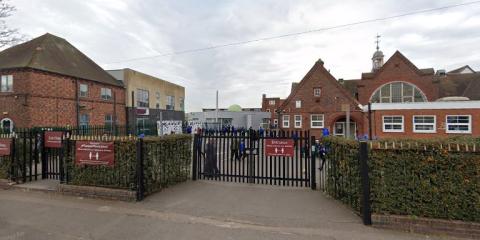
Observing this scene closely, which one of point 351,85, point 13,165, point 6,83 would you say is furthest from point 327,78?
point 6,83

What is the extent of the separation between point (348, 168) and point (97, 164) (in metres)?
5.97

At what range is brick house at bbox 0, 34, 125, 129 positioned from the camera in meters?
18.9

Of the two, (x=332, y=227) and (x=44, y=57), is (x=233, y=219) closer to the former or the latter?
(x=332, y=227)

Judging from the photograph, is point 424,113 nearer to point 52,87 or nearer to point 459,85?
point 459,85

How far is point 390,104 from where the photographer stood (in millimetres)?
22922

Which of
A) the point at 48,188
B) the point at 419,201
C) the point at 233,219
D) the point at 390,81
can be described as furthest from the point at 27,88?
the point at 390,81

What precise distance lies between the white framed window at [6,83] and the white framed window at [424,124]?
3399cm

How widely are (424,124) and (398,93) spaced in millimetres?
8724

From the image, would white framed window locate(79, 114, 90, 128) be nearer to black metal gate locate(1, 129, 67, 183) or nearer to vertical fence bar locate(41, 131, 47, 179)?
black metal gate locate(1, 129, 67, 183)

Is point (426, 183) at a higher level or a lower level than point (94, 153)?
lower

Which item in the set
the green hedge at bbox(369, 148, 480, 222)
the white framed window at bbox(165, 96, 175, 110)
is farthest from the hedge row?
the white framed window at bbox(165, 96, 175, 110)

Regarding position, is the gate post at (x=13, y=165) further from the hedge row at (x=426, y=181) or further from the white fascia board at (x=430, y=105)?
the white fascia board at (x=430, y=105)

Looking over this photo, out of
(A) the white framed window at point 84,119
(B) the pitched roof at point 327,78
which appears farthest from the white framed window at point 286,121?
(A) the white framed window at point 84,119

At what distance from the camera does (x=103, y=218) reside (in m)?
4.91
